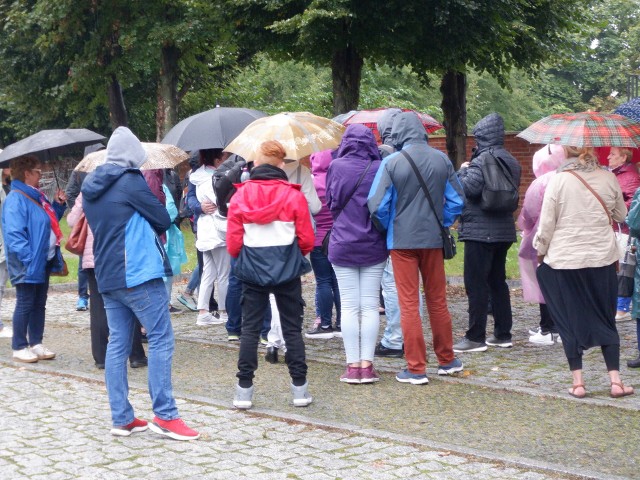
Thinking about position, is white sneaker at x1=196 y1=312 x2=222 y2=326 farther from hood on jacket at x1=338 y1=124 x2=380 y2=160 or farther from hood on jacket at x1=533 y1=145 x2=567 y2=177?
hood on jacket at x1=533 y1=145 x2=567 y2=177

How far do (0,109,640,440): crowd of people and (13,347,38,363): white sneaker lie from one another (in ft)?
0.04

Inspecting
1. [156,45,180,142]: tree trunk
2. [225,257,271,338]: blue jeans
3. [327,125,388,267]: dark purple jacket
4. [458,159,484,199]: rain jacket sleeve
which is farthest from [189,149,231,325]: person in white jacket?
[156,45,180,142]: tree trunk

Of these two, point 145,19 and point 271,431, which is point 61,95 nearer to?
point 145,19

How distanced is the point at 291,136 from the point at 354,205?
816mm

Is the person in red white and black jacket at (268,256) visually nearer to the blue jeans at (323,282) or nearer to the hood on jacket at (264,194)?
the hood on jacket at (264,194)

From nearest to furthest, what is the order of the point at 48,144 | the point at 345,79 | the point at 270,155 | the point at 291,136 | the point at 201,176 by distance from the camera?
the point at 270,155
the point at 291,136
the point at 48,144
the point at 201,176
the point at 345,79

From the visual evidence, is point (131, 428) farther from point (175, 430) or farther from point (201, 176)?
point (201, 176)

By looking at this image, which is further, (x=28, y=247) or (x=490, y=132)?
(x=28, y=247)

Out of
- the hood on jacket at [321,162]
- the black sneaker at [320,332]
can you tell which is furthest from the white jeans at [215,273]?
the hood on jacket at [321,162]

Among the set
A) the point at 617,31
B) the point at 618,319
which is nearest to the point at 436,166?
the point at 618,319

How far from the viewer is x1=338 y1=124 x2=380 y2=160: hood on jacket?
323 inches

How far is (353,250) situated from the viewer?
8.09m

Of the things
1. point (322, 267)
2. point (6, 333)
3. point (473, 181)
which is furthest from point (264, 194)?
point (6, 333)

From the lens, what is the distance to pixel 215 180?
31.6 feet
